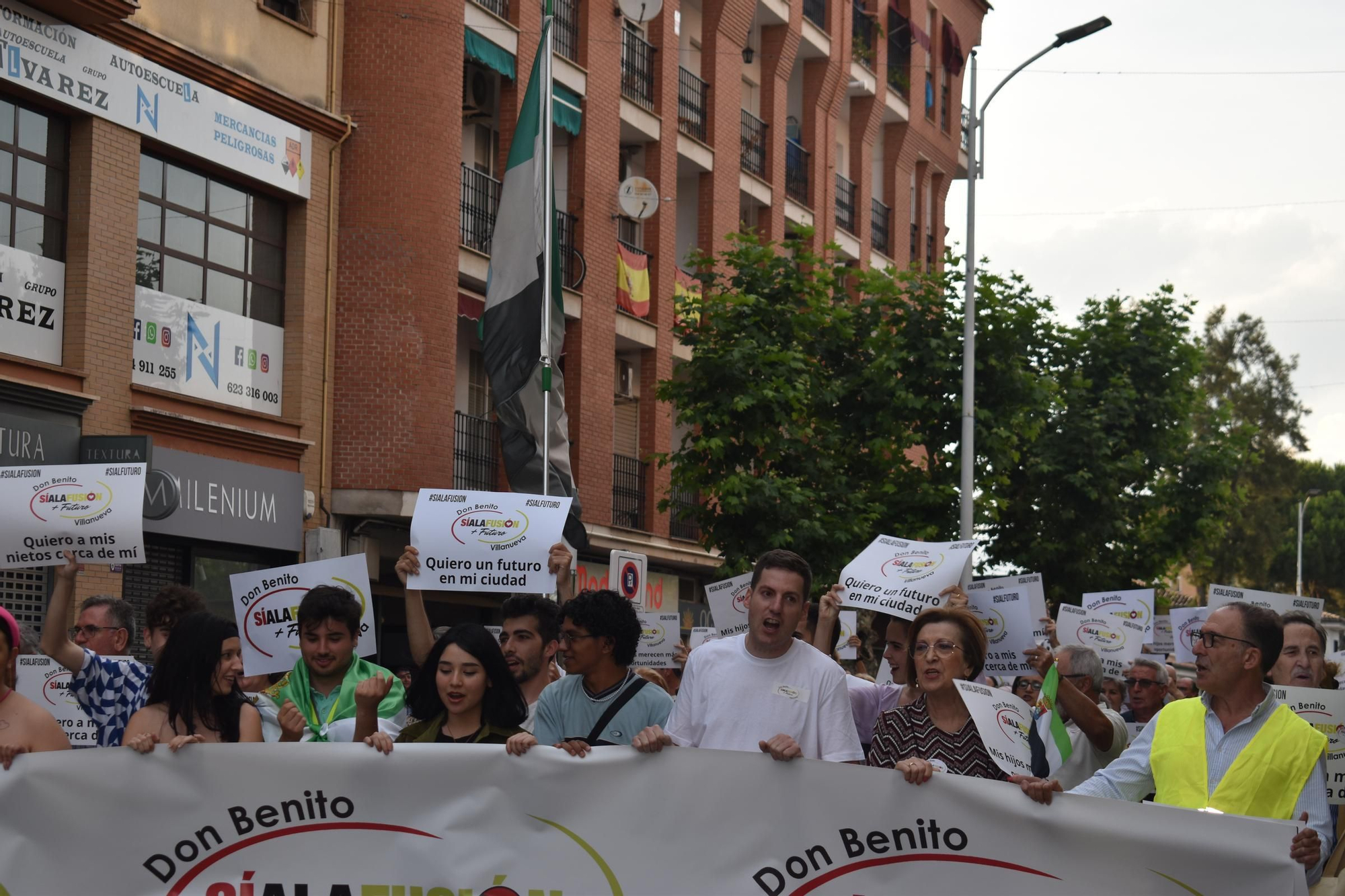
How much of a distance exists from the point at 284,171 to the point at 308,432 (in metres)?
3.08

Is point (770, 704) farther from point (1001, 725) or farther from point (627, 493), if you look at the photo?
point (627, 493)

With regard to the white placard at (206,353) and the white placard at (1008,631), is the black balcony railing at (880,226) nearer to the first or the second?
the white placard at (206,353)

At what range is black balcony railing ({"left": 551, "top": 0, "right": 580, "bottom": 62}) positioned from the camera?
26297 millimetres

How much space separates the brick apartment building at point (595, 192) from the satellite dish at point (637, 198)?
19 cm

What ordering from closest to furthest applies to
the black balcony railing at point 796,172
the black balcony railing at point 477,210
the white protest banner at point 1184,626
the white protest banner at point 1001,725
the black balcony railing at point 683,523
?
the white protest banner at point 1001,725
the white protest banner at point 1184,626
the black balcony railing at point 477,210
the black balcony railing at point 683,523
the black balcony railing at point 796,172

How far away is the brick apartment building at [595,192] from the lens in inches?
866

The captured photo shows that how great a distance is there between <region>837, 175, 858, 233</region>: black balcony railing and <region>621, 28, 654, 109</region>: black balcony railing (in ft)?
26.8

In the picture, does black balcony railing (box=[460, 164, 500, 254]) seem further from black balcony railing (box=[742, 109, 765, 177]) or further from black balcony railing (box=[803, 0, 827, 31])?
black balcony railing (box=[803, 0, 827, 31])

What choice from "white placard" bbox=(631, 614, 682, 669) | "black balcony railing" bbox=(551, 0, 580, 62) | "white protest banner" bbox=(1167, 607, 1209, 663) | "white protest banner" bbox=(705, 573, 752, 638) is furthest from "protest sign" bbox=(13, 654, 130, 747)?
"black balcony railing" bbox=(551, 0, 580, 62)

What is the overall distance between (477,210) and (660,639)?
11338 mm

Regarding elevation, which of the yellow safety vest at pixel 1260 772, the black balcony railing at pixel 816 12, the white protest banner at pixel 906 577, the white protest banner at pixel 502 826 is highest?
the black balcony railing at pixel 816 12

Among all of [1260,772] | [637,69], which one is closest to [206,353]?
[637,69]

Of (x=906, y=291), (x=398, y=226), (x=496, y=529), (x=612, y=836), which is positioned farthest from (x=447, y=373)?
(x=612, y=836)

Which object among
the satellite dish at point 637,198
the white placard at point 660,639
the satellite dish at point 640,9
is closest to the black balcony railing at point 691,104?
the satellite dish at point 640,9
